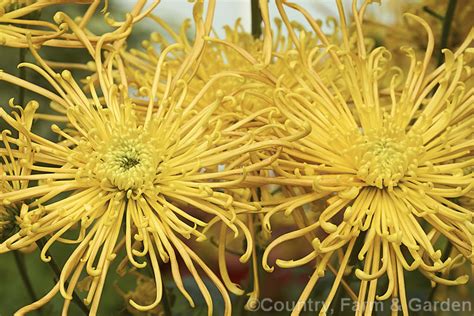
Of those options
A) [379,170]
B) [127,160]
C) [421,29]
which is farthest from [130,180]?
[421,29]

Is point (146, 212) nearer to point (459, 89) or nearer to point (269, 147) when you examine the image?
point (269, 147)

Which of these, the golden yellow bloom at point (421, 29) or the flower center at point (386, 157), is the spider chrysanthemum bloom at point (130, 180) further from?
the golden yellow bloom at point (421, 29)

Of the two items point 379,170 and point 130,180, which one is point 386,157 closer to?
point 379,170

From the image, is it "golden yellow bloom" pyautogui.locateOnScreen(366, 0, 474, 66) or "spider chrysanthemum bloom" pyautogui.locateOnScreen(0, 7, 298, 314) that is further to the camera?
"golden yellow bloom" pyautogui.locateOnScreen(366, 0, 474, 66)

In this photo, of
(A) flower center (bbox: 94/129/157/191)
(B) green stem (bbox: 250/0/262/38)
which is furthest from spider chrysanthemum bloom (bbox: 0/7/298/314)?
(B) green stem (bbox: 250/0/262/38)

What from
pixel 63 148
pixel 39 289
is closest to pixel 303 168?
pixel 63 148

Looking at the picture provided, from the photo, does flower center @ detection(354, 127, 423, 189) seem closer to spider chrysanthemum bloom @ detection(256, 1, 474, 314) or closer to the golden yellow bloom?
spider chrysanthemum bloom @ detection(256, 1, 474, 314)
